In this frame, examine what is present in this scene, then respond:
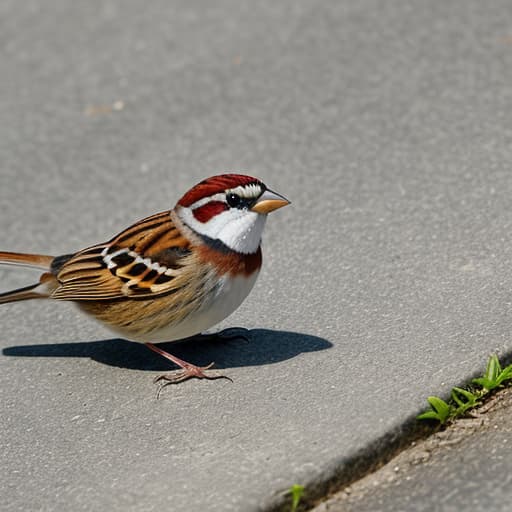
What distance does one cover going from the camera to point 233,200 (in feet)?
12.8

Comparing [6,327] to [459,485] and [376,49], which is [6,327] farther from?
[376,49]

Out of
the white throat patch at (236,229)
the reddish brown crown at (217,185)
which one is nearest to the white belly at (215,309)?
the white throat patch at (236,229)

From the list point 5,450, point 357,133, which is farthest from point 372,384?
point 357,133

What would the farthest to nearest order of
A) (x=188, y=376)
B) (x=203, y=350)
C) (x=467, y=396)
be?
(x=203, y=350) → (x=188, y=376) → (x=467, y=396)

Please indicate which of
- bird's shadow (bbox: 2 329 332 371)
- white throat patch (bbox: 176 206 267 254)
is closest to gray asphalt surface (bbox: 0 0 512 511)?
bird's shadow (bbox: 2 329 332 371)

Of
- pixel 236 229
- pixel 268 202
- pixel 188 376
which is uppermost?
pixel 268 202

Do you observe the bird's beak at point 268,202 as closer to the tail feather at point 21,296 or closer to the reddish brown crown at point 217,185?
the reddish brown crown at point 217,185

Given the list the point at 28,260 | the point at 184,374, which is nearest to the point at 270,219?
the point at 28,260

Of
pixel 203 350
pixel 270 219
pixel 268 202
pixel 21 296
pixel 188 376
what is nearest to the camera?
pixel 268 202

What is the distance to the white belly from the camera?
387 cm

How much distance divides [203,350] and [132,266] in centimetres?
49

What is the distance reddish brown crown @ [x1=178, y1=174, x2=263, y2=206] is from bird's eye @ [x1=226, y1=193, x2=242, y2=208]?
→ 3cm

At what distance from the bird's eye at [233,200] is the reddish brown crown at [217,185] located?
0.03 metres

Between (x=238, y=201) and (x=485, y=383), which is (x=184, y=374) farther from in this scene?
(x=485, y=383)
